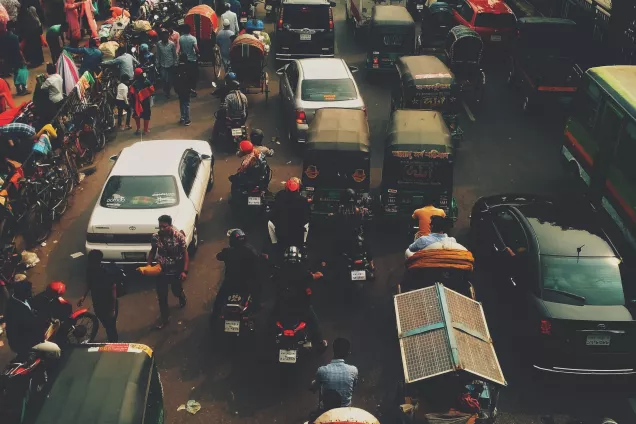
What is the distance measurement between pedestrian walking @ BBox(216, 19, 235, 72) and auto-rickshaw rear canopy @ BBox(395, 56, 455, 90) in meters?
5.71

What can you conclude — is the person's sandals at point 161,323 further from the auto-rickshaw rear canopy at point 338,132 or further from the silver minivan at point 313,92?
the silver minivan at point 313,92

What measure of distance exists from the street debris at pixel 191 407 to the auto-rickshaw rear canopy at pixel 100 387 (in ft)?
5.30

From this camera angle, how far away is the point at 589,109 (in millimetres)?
14164

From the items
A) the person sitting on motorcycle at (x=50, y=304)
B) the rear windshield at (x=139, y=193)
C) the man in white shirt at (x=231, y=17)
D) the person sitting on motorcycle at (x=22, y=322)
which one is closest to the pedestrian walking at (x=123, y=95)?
the man in white shirt at (x=231, y=17)

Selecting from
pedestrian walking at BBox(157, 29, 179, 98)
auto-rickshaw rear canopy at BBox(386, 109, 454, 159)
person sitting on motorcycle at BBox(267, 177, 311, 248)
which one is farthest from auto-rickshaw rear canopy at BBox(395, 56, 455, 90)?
pedestrian walking at BBox(157, 29, 179, 98)

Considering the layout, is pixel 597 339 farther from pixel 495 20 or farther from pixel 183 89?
pixel 495 20

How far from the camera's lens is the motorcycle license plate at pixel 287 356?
9180mm

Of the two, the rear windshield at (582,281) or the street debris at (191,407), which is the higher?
the rear windshield at (582,281)

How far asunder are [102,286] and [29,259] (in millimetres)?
3633

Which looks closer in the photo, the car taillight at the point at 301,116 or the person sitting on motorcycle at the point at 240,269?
the person sitting on motorcycle at the point at 240,269

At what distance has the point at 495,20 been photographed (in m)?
21.4

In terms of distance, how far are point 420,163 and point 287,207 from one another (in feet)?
8.74

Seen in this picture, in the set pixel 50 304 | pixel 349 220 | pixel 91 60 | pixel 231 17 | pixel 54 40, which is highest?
pixel 231 17

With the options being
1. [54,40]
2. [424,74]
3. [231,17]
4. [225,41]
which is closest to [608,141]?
[424,74]
